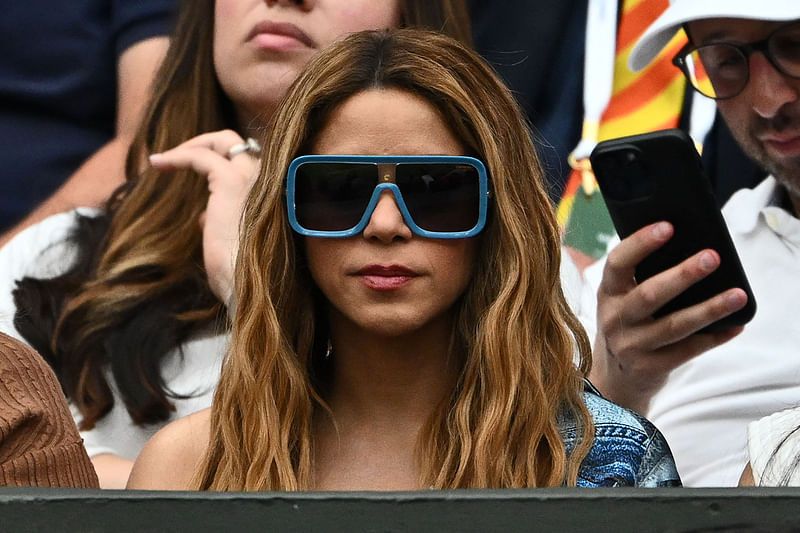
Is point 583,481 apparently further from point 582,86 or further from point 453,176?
point 582,86

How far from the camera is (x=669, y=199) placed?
7.10ft

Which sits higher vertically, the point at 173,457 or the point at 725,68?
the point at 725,68

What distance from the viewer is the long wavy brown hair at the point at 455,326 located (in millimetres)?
1796

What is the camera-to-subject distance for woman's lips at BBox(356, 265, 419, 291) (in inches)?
70.0

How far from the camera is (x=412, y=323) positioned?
180 centimetres

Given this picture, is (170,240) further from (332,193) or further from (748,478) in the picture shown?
(748,478)

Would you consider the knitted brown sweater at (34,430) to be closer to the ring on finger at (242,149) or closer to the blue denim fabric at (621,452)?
the blue denim fabric at (621,452)

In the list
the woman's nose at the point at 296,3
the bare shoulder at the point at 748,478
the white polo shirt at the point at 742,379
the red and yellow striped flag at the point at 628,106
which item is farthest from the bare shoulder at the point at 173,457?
the red and yellow striped flag at the point at 628,106

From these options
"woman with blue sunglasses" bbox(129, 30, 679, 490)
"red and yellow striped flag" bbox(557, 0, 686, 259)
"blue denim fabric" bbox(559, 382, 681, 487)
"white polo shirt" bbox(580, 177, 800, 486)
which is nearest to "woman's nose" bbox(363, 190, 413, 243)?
"woman with blue sunglasses" bbox(129, 30, 679, 490)

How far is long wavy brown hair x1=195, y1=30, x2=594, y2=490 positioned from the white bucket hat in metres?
0.71

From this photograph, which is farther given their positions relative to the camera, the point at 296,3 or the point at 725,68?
the point at 296,3

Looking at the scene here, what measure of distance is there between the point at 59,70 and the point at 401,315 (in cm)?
152

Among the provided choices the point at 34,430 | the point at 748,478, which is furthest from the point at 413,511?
the point at 748,478

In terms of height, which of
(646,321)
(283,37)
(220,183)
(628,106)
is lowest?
(646,321)
